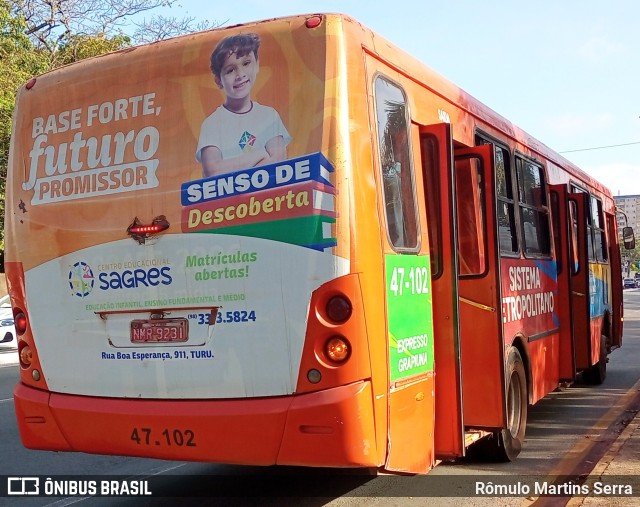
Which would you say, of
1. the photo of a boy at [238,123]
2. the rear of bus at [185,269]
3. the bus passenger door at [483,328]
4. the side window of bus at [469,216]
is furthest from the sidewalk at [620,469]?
the photo of a boy at [238,123]

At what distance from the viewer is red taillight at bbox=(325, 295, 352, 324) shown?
447 cm

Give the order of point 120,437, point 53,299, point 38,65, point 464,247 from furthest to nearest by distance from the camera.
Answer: point 38,65 < point 464,247 < point 53,299 < point 120,437

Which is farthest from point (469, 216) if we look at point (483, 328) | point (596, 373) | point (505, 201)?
point (596, 373)

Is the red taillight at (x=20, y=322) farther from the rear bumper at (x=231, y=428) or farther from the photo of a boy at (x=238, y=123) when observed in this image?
the photo of a boy at (x=238, y=123)

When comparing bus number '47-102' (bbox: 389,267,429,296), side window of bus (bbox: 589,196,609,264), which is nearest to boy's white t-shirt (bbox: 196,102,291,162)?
bus number '47-102' (bbox: 389,267,429,296)

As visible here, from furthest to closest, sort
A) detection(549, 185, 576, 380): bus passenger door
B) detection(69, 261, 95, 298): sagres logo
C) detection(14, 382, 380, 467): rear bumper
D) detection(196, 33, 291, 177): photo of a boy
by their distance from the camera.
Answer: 1. detection(549, 185, 576, 380): bus passenger door
2. detection(69, 261, 95, 298): sagres logo
3. detection(196, 33, 291, 177): photo of a boy
4. detection(14, 382, 380, 467): rear bumper

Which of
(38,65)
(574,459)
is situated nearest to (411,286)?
(574,459)

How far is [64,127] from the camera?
17.7ft

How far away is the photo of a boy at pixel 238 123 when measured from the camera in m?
4.67

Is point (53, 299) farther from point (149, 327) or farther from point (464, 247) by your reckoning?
point (464, 247)

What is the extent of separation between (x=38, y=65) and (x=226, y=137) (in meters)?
→ 22.5

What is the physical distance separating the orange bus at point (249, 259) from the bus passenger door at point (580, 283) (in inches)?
162

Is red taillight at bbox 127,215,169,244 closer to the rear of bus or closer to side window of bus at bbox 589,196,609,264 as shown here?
the rear of bus

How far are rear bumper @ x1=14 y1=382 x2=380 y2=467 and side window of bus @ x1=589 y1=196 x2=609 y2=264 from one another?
7.59m
